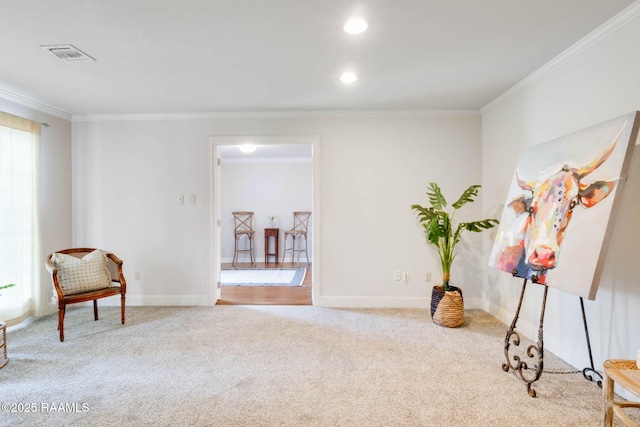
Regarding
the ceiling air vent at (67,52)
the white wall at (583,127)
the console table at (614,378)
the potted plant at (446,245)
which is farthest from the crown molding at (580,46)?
the ceiling air vent at (67,52)

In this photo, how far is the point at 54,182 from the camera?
3662 mm

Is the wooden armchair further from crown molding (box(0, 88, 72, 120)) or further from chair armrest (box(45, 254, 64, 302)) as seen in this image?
crown molding (box(0, 88, 72, 120))

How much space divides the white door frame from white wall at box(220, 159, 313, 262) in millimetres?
3413

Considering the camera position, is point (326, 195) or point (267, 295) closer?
point (326, 195)

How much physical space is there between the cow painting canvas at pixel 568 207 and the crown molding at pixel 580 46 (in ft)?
2.36

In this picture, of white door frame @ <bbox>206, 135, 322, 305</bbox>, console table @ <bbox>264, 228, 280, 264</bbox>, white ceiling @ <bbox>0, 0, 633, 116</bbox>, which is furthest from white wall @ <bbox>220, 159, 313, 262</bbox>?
white ceiling @ <bbox>0, 0, 633, 116</bbox>

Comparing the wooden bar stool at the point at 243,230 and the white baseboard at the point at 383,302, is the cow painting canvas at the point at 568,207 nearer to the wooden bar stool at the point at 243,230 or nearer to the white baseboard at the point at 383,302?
the white baseboard at the point at 383,302

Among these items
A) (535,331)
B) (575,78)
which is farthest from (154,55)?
(535,331)

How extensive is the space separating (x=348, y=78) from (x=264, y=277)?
384 cm

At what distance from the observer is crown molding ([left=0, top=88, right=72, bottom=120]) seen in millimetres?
3102

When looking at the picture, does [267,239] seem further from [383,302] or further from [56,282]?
[56,282]

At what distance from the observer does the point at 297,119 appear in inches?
150

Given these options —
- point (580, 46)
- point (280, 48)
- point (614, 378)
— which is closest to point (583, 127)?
point (580, 46)

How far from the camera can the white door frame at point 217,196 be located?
380 centimetres
